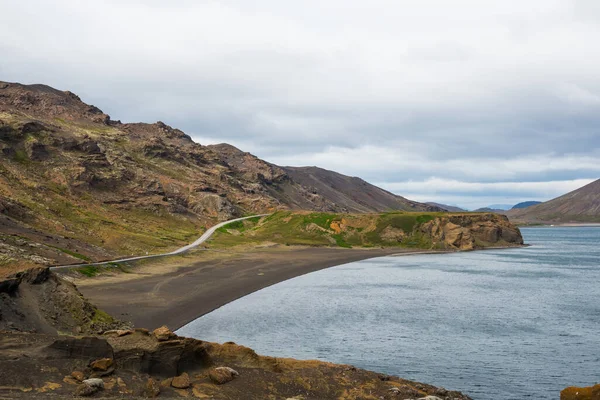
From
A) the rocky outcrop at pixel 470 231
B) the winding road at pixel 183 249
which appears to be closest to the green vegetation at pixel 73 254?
the winding road at pixel 183 249

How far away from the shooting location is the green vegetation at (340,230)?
157 meters

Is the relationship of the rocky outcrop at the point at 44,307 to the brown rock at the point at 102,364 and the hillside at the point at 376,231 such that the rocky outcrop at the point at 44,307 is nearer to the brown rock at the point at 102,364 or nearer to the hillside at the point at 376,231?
the brown rock at the point at 102,364

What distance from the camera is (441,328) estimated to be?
48219 mm

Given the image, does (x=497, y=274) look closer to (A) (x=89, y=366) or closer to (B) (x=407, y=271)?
(B) (x=407, y=271)

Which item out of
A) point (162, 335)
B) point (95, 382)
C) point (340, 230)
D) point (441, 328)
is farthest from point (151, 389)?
point (340, 230)

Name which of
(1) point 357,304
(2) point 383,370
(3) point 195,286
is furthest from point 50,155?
(2) point 383,370

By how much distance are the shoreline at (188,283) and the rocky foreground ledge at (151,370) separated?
18592 millimetres

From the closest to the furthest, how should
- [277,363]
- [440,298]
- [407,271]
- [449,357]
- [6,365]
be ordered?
[6,365]
[277,363]
[449,357]
[440,298]
[407,271]

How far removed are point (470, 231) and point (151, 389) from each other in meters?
165

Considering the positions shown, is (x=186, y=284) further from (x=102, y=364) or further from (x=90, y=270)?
(x=102, y=364)

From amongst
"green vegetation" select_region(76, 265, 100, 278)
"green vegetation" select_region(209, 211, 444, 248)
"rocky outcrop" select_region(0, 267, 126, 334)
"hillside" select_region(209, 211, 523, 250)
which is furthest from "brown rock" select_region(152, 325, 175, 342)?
"hillside" select_region(209, 211, 523, 250)

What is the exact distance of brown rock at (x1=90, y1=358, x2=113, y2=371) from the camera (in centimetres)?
2295

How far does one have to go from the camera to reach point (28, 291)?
34938 millimetres

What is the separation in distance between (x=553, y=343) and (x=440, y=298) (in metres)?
24.9
